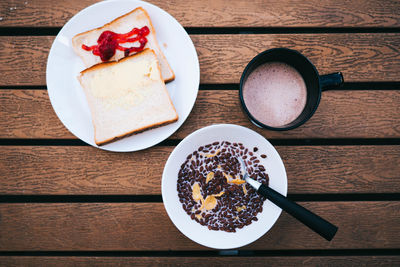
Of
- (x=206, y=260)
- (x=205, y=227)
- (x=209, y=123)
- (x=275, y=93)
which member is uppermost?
(x=275, y=93)

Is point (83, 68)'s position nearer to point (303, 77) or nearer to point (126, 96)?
point (126, 96)

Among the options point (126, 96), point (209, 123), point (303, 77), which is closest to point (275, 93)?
point (303, 77)

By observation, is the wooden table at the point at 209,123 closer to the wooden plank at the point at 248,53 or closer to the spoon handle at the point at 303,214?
the wooden plank at the point at 248,53

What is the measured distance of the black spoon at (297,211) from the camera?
0.60 meters

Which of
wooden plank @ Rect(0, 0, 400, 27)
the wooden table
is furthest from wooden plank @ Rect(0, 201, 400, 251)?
wooden plank @ Rect(0, 0, 400, 27)

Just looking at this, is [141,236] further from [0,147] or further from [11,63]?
[11,63]

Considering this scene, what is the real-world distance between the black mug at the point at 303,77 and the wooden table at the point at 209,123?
0.13 m

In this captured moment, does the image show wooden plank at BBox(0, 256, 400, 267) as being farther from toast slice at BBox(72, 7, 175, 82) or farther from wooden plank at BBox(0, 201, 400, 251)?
toast slice at BBox(72, 7, 175, 82)

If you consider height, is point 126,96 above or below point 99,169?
above

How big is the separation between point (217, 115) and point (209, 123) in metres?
0.03

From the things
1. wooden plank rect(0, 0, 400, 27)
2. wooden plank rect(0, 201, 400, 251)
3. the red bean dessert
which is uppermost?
wooden plank rect(0, 0, 400, 27)

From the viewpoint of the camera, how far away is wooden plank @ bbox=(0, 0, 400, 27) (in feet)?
2.59

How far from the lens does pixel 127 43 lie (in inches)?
29.7

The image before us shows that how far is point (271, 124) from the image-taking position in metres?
0.70
